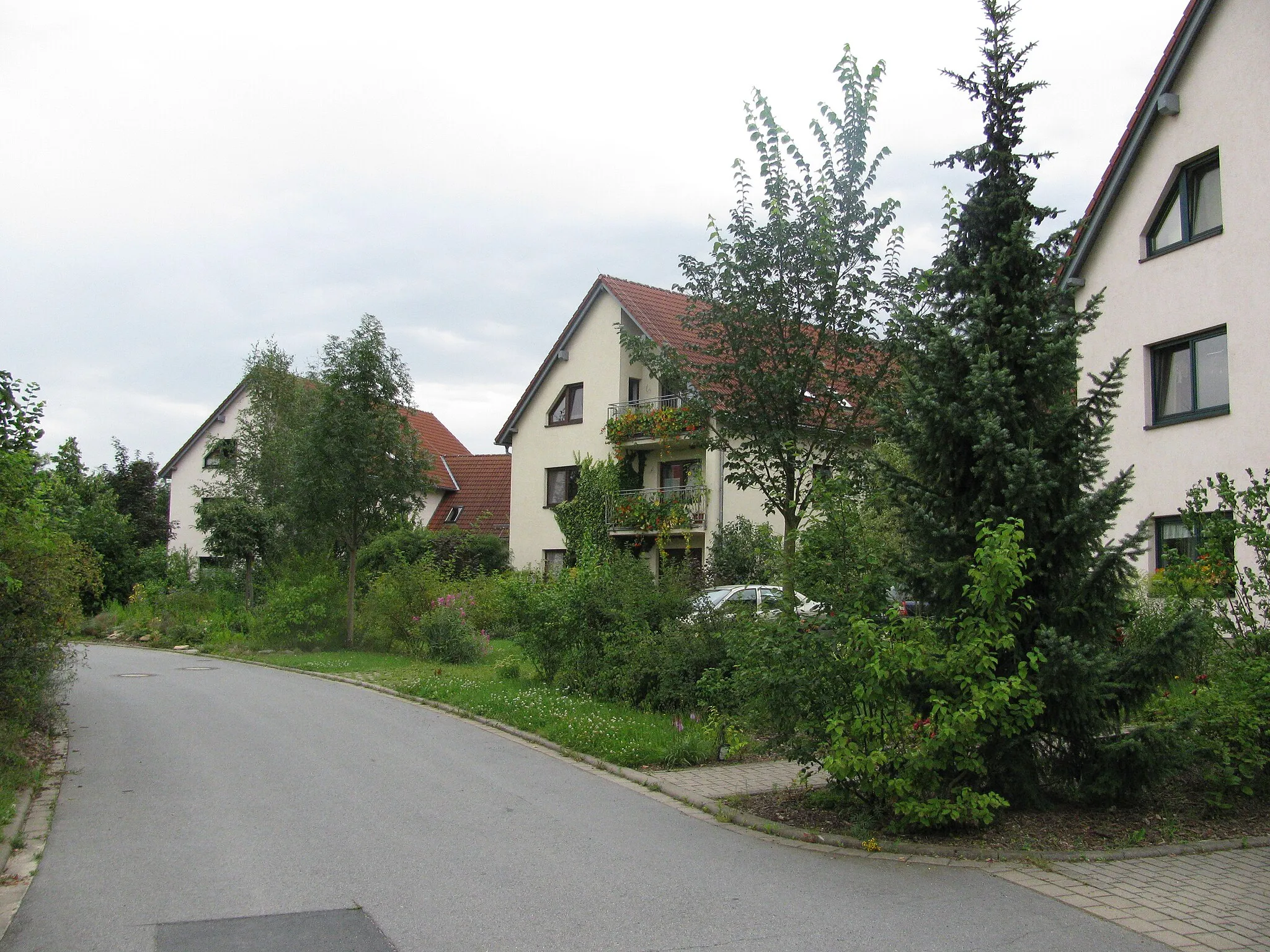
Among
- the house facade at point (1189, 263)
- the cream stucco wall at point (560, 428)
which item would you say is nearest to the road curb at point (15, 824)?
the house facade at point (1189, 263)

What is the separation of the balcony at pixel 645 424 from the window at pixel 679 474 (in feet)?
2.85

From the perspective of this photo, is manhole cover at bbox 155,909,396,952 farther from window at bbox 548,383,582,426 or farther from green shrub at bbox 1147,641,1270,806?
window at bbox 548,383,582,426

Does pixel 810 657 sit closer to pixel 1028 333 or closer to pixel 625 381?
pixel 1028 333

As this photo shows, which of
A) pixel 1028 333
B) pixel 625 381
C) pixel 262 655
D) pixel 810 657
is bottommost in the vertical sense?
pixel 262 655

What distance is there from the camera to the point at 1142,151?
17734 millimetres

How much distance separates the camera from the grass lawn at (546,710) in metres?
10.5

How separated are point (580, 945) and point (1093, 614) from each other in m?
4.67

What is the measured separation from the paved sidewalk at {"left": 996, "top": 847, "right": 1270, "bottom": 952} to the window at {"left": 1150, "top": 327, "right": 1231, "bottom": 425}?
11067 mm

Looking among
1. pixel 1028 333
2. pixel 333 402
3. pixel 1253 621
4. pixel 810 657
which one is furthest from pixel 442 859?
pixel 333 402

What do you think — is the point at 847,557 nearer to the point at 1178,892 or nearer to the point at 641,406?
the point at 1178,892

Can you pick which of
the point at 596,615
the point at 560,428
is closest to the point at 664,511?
the point at 560,428

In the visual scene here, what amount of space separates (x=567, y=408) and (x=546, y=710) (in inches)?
887

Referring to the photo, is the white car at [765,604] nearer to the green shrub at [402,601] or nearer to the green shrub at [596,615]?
the green shrub at [596,615]

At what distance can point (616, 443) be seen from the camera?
32.0 metres
